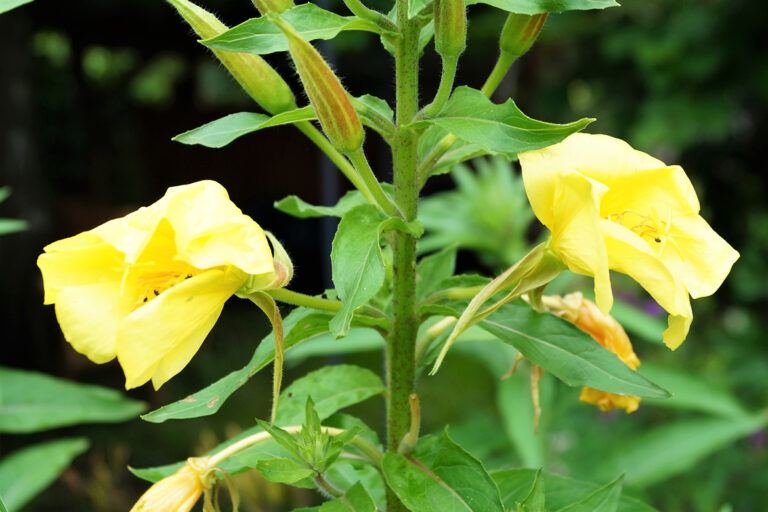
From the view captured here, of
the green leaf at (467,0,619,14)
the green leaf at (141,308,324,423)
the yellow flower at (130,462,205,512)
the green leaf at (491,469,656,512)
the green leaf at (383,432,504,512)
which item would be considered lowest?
the green leaf at (491,469,656,512)

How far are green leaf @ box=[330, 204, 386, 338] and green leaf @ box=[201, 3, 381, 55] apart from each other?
18cm

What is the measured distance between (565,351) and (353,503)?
0.93ft

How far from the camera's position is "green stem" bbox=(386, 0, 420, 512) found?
0.84 meters

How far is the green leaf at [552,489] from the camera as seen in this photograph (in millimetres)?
948

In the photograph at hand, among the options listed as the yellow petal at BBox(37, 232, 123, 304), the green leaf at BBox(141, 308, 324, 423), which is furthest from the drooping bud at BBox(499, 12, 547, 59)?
the yellow petal at BBox(37, 232, 123, 304)

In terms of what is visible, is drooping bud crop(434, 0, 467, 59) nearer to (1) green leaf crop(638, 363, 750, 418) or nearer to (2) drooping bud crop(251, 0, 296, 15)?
(2) drooping bud crop(251, 0, 296, 15)

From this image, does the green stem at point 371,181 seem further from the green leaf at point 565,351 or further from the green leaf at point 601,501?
the green leaf at point 601,501

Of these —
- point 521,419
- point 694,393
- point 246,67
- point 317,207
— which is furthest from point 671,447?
point 246,67

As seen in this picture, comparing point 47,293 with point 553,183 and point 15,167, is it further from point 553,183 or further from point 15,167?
point 15,167

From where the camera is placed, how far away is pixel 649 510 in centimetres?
93

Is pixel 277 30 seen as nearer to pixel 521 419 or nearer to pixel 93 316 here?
pixel 93 316

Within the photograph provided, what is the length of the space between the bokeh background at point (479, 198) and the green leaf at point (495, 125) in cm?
135

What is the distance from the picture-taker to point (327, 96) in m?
0.75

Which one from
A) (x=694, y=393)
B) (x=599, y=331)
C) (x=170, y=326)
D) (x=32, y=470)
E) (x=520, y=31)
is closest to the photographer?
(x=170, y=326)
